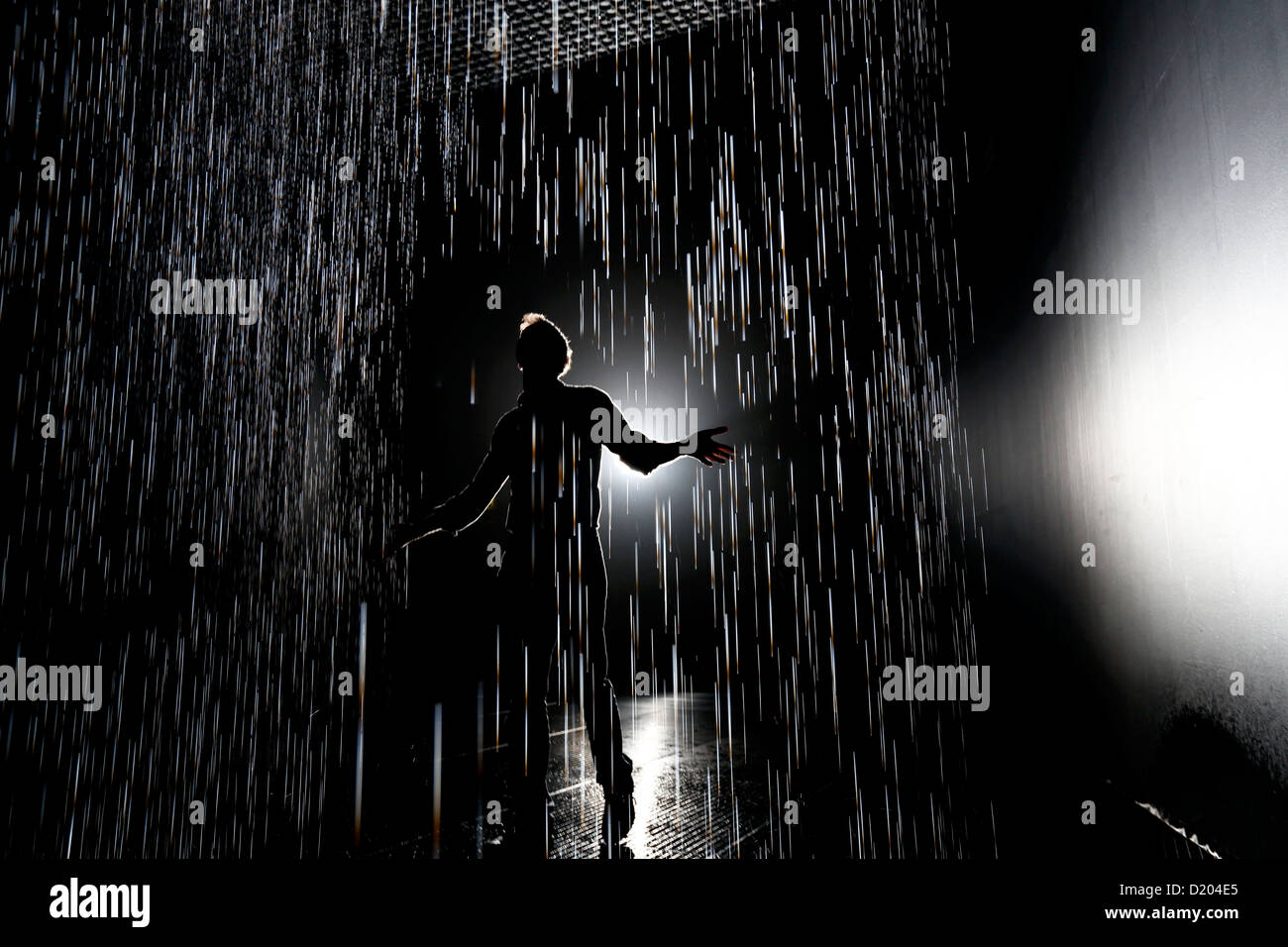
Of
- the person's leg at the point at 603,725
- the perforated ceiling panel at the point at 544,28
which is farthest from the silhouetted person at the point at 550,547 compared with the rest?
the perforated ceiling panel at the point at 544,28

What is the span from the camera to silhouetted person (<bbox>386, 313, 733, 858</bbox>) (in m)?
2.02

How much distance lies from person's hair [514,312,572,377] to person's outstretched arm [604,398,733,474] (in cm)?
23

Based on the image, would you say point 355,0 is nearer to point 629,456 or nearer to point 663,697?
point 629,456

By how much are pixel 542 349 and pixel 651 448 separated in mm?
500

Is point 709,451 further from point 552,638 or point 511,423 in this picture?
Answer: point 552,638

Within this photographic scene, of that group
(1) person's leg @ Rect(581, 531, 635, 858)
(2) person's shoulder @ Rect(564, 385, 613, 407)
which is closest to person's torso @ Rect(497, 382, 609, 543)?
(2) person's shoulder @ Rect(564, 385, 613, 407)

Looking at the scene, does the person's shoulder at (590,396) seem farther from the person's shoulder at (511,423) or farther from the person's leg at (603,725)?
the person's leg at (603,725)

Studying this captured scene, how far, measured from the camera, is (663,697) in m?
6.01

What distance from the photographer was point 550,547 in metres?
2.14

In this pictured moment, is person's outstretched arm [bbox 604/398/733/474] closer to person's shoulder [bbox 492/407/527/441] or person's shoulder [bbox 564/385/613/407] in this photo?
person's shoulder [bbox 564/385/613/407]

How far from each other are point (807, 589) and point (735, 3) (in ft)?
15.3

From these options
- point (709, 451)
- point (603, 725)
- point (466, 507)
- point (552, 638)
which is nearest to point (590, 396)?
point (709, 451)

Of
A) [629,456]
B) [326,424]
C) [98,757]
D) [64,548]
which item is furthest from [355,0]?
[98,757]

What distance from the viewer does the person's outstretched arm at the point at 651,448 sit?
89.1 inches
